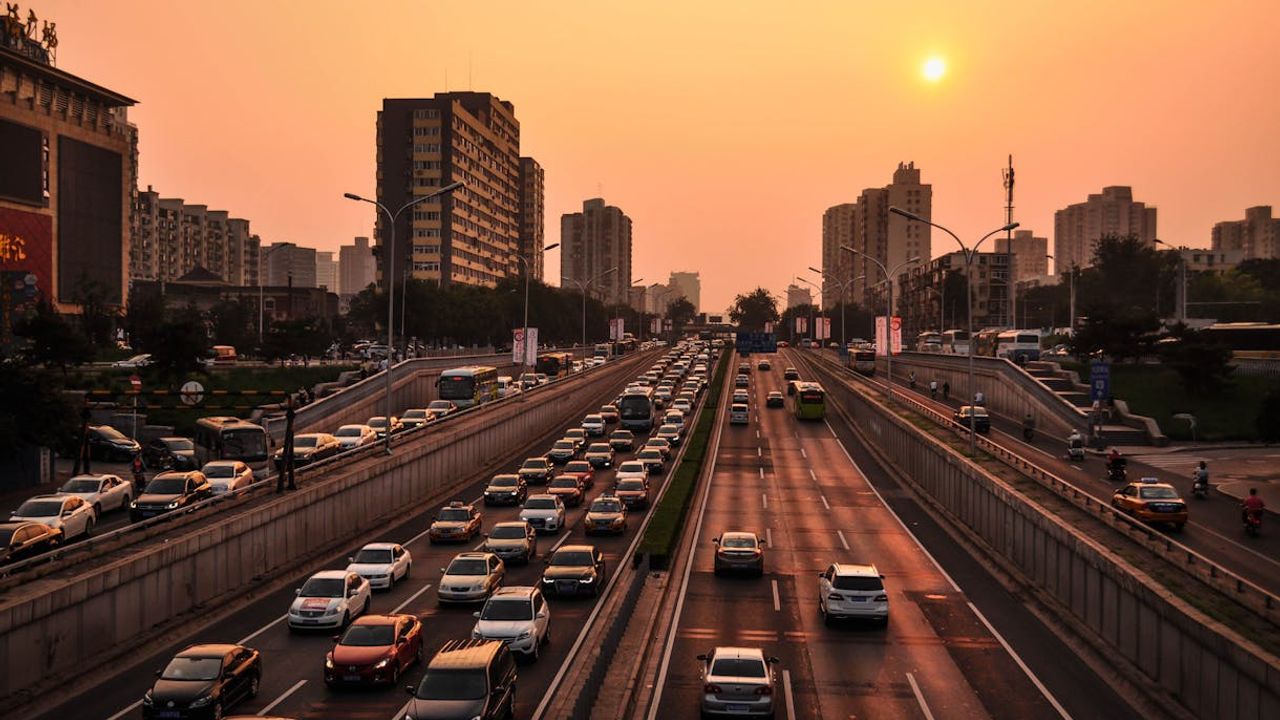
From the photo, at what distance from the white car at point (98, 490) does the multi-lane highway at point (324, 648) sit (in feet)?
33.5

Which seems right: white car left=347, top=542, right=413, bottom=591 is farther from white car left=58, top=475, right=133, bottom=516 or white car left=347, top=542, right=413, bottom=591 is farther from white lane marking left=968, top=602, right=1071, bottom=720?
white lane marking left=968, top=602, right=1071, bottom=720

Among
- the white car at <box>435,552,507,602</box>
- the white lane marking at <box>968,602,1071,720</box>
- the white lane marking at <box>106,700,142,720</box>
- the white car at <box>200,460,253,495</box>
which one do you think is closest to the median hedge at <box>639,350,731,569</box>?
the white car at <box>435,552,507,602</box>

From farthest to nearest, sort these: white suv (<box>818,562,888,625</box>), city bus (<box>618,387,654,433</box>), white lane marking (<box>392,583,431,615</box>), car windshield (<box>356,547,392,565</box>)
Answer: city bus (<box>618,387,654,433</box>) < car windshield (<box>356,547,392,565</box>) < white lane marking (<box>392,583,431,615</box>) < white suv (<box>818,562,888,625</box>)

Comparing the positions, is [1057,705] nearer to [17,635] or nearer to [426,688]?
[426,688]

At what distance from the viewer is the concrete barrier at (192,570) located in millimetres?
21531

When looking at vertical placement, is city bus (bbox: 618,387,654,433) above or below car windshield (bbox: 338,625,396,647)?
above

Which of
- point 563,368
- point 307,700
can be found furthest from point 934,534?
point 563,368

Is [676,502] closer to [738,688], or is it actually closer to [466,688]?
[738,688]

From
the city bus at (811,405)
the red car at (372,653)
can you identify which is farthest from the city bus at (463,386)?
the red car at (372,653)

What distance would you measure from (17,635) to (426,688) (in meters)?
9.13

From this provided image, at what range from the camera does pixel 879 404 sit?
236ft

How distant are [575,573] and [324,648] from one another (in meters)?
7.56

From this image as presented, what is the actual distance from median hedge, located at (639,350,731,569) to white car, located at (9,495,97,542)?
1875 cm

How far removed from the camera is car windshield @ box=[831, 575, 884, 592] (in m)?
27.2
